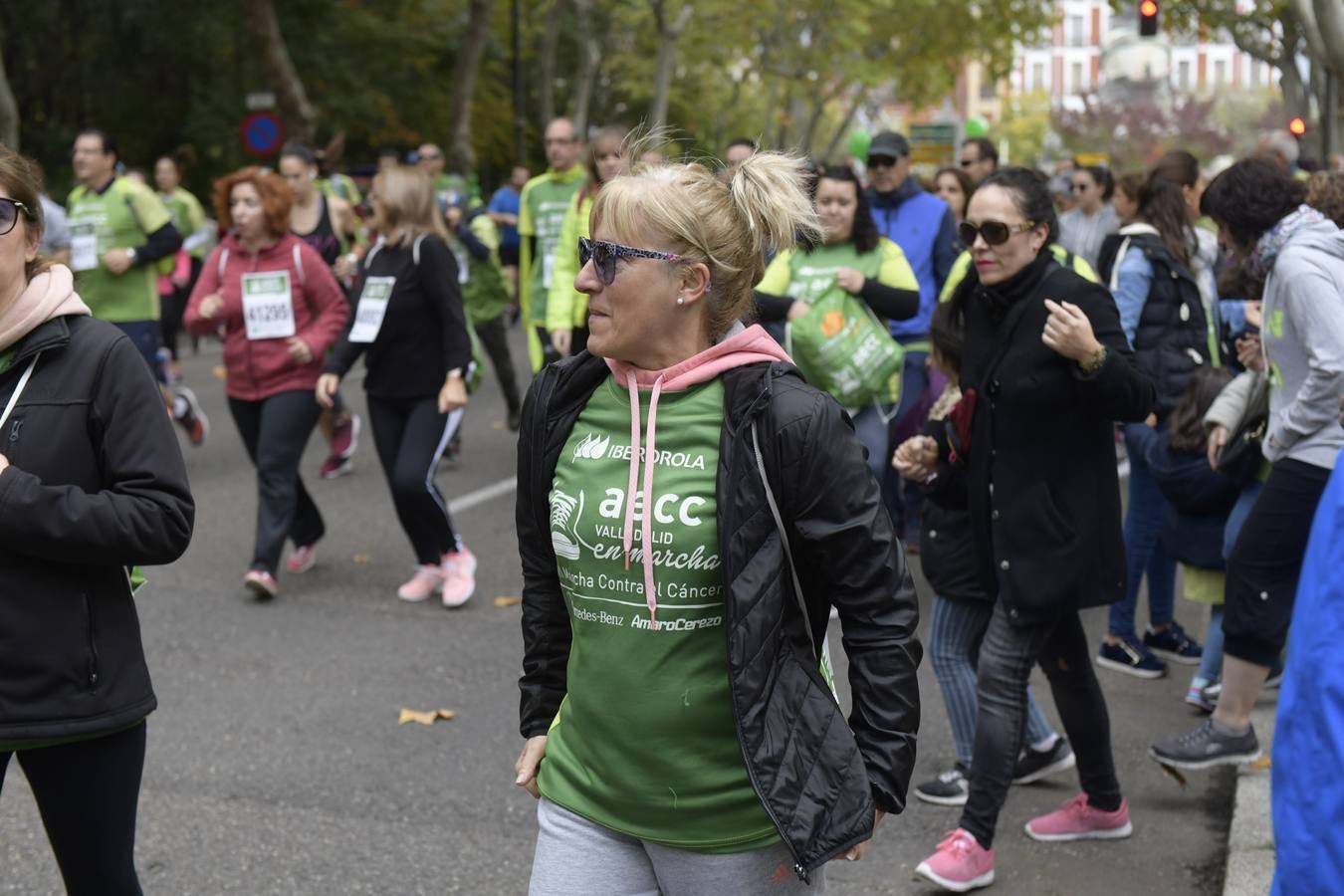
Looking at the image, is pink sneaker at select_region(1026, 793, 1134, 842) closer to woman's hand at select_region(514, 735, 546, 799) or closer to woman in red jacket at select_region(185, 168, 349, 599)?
woman's hand at select_region(514, 735, 546, 799)

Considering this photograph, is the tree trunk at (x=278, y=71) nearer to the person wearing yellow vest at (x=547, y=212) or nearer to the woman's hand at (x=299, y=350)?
the person wearing yellow vest at (x=547, y=212)

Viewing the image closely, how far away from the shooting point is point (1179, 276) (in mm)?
6508

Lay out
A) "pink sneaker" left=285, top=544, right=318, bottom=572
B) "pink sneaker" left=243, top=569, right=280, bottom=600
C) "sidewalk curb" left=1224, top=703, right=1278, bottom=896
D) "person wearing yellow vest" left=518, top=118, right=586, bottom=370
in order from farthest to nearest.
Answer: "person wearing yellow vest" left=518, top=118, right=586, bottom=370 → "pink sneaker" left=285, top=544, right=318, bottom=572 → "pink sneaker" left=243, top=569, right=280, bottom=600 → "sidewalk curb" left=1224, top=703, right=1278, bottom=896

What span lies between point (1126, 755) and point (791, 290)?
250 cm

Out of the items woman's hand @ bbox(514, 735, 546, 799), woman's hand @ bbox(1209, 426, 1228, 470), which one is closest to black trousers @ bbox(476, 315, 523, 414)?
woman's hand @ bbox(1209, 426, 1228, 470)

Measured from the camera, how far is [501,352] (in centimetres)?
1208

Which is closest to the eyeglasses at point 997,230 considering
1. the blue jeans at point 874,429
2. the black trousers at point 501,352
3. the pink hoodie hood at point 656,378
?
the pink hoodie hood at point 656,378

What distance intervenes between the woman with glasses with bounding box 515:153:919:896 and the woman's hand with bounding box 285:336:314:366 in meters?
4.98

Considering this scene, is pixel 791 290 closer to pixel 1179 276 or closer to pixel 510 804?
pixel 1179 276

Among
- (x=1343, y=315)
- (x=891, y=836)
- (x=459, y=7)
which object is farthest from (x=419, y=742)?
(x=459, y=7)

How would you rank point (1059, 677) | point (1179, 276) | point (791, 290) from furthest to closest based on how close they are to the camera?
point (791, 290), point (1179, 276), point (1059, 677)

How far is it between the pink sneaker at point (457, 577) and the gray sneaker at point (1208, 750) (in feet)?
11.0

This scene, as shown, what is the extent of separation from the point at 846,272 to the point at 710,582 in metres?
4.38

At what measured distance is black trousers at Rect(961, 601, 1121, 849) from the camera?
4297 mm
